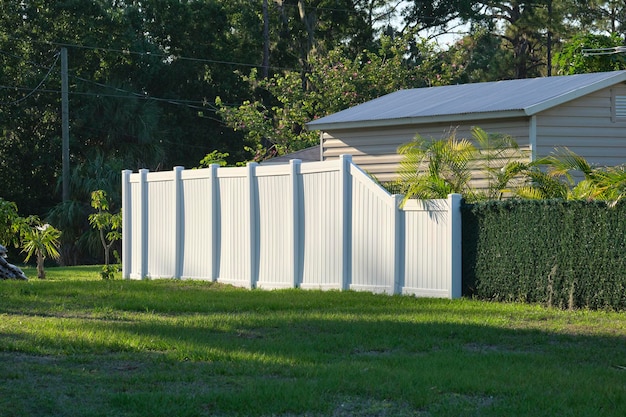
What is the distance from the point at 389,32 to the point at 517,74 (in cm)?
614

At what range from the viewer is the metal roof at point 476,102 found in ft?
59.4

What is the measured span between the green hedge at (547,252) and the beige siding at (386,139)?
363 centimetres

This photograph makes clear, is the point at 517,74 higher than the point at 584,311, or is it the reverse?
the point at 517,74

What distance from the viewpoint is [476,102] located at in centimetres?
1959

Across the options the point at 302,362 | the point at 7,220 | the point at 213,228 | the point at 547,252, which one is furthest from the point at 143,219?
the point at 302,362

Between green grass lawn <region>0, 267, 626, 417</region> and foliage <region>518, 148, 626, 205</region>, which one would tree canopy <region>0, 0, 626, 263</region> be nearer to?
foliage <region>518, 148, 626, 205</region>

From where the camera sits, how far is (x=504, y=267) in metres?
14.6

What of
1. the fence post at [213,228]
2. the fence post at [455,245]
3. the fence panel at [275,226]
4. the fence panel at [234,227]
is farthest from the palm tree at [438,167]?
the fence post at [213,228]

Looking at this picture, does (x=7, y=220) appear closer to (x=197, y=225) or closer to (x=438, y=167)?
(x=197, y=225)

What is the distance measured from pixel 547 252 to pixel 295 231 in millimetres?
4782

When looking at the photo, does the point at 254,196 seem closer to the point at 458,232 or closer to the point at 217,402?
the point at 458,232

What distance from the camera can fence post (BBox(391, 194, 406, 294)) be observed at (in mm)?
15625

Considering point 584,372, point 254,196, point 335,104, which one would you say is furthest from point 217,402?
point 335,104

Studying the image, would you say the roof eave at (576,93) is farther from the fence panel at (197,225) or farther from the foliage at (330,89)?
the foliage at (330,89)
